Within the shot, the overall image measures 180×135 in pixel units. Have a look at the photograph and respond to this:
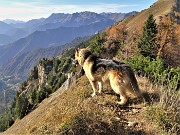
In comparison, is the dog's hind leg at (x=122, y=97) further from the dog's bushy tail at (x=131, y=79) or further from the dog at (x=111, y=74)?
the dog's bushy tail at (x=131, y=79)

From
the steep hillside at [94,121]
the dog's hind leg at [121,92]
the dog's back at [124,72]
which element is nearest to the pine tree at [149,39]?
the dog's back at [124,72]

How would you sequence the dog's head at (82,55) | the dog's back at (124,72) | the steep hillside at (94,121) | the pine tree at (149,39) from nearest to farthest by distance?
the steep hillside at (94,121) → the dog's back at (124,72) → the dog's head at (82,55) → the pine tree at (149,39)

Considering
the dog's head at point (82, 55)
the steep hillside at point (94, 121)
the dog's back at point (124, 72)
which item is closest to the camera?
the steep hillside at point (94, 121)

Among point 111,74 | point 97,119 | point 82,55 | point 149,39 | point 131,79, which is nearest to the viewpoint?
point 97,119

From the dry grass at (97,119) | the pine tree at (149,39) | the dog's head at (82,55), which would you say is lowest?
the pine tree at (149,39)

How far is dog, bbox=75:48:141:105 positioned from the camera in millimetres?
10727

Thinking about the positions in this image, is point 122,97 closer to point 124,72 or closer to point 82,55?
point 124,72

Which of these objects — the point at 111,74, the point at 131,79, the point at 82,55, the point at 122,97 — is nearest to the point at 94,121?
the point at 122,97

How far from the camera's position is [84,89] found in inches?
522

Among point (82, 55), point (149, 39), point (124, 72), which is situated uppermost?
point (82, 55)

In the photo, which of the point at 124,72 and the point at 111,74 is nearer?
the point at 124,72

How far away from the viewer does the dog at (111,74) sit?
35.2 feet

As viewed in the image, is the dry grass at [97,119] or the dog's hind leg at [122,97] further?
the dog's hind leg at [122,97]

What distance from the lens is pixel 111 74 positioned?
36.7ft
